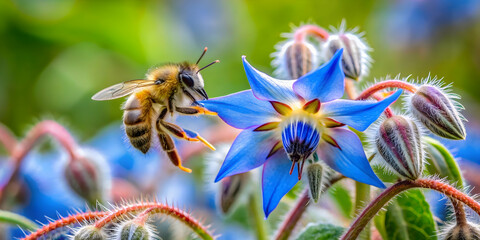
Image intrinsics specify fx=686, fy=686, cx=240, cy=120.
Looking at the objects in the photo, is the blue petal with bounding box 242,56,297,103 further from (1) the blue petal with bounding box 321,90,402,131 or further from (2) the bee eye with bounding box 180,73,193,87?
(2) the bee eye with bounding box 180,73,193,87

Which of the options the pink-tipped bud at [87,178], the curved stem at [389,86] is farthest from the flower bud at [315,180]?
the pink-tipped bud at [87,178]

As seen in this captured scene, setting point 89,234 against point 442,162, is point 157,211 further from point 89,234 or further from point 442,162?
point 442,162

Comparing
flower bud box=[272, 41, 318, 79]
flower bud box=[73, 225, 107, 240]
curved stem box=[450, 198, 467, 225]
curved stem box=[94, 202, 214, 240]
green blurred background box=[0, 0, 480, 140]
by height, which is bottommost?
flower bud box=[73, 225, 107, 240]

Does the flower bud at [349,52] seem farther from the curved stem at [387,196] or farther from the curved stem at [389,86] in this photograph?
the curved stem at [387,196]

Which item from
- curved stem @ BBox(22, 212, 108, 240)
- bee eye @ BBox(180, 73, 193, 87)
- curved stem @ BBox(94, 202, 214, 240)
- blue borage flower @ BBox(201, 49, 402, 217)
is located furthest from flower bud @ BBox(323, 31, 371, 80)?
curved stem @ BBox(22, 212, 108, 240)

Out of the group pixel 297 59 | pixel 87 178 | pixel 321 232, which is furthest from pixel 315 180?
pixel 87 178

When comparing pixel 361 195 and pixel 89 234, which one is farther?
pixel 361 195

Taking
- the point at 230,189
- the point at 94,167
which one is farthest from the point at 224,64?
the point at 230,189
